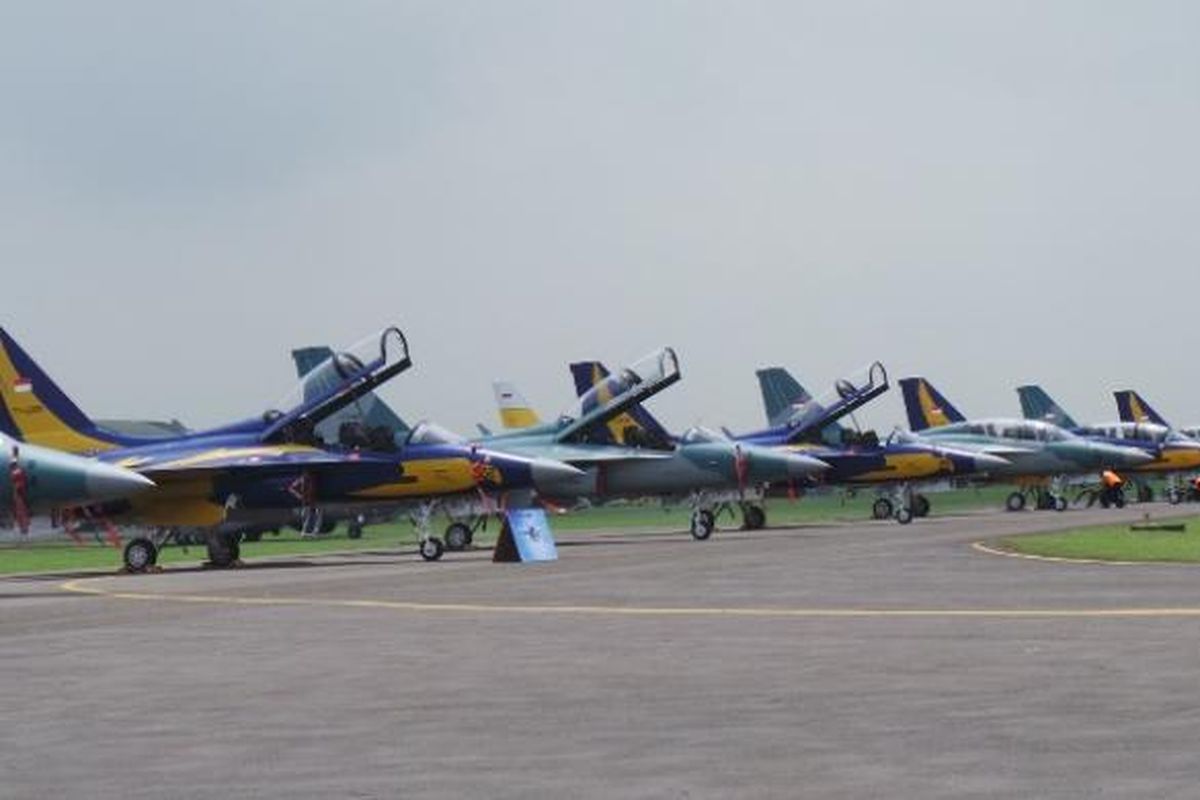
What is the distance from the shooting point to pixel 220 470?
128 feet

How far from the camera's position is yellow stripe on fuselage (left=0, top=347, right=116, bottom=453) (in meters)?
39.9

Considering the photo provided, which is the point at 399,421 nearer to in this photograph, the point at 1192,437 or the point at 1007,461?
the point at 1007,461

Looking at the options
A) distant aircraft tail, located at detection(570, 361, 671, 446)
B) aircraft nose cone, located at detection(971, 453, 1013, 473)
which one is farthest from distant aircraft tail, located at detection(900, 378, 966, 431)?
distant aircraft tail, located at detection(570, 361, 671, 446)

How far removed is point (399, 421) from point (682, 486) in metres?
8.53

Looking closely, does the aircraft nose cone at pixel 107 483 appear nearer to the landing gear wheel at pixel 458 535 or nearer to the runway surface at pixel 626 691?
the runway surface at pixel 626 691

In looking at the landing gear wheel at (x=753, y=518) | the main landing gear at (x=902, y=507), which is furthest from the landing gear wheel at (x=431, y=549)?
the main landing gear at (x=902, y=507)

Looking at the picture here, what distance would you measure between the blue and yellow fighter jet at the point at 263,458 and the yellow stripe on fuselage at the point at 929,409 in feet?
141

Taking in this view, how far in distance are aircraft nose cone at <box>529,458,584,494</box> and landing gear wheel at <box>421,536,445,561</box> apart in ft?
13.0

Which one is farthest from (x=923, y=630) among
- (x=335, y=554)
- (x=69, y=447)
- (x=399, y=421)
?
(x=399, y=421)

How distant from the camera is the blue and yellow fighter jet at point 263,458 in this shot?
39.3m

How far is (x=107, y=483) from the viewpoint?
2766cm

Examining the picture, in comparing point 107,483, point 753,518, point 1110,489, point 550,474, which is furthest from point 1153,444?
point 107,483

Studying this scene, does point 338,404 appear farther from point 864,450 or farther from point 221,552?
point 864,450

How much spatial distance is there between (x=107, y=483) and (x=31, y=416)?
13.3 meters
